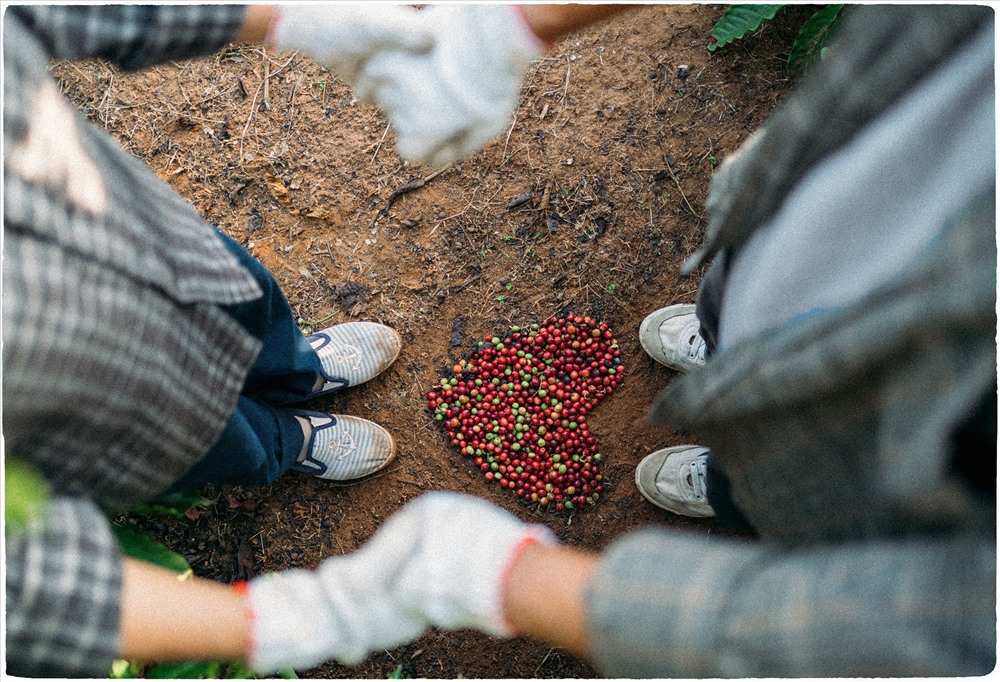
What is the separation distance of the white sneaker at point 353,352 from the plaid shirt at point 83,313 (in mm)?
1016

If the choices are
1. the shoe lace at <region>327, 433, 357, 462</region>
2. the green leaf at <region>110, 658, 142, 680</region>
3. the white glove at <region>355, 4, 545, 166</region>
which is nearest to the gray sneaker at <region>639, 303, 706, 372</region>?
the shoe lace at <region>327, 433, 357, 462</region>

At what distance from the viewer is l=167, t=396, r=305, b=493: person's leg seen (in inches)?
59.9

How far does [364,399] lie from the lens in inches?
96.3

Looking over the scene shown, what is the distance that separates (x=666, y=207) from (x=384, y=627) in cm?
182

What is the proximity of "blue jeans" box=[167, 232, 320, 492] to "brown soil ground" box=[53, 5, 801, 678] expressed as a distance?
1.38ft

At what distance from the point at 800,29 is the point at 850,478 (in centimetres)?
207

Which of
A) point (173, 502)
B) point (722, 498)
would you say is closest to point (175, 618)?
point (173, 502)

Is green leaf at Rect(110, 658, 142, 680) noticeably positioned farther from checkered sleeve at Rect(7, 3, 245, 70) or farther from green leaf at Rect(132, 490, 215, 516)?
checkered sleeve at Rect(7, 3, 245, 70)

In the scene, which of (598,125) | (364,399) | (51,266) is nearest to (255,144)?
(364,399)

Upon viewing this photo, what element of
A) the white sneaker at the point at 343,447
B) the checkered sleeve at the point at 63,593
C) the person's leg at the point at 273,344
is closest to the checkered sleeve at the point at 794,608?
the checkered sleeve at the point at 63,593

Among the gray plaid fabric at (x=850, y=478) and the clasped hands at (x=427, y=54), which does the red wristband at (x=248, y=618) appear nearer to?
the gray plaid fabric at (x=850, y=478)

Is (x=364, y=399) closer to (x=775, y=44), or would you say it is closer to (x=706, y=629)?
(x=706, y=629)

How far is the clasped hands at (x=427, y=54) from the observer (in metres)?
1.21

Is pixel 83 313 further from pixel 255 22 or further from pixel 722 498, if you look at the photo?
pixel 722 498
